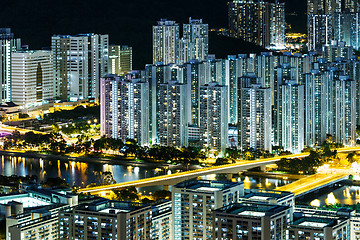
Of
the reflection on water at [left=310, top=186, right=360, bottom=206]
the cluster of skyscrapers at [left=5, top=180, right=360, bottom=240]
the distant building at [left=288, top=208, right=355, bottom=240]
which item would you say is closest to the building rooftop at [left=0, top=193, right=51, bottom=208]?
the cluster of skyscrapers at [left=5, top=180, right=360, bottom=240]

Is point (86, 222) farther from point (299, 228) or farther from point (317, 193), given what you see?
point (317, 193)

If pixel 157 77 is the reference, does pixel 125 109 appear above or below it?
below

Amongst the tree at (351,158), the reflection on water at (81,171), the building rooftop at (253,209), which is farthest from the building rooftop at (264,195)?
the tree at (351,158)

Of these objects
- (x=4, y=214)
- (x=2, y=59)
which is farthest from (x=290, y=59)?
(x=4, y=214)

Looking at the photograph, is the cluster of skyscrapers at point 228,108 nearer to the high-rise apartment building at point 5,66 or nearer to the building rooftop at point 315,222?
the high-rise apartment building at point 5,66

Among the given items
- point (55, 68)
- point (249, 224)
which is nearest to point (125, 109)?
point (55, 68)

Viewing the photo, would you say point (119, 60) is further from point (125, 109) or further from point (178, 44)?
point (125, 109)
